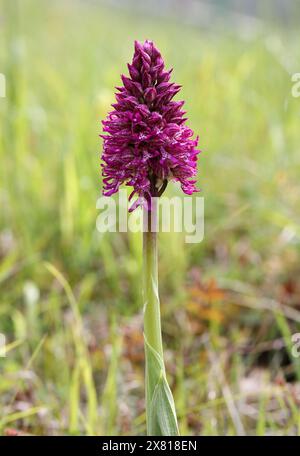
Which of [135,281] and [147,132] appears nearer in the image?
[147,132]

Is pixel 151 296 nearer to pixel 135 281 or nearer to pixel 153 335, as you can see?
pixel 153 335

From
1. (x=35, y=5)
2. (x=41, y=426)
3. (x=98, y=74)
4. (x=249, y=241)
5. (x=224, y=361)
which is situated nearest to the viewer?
(x=41, y=426)

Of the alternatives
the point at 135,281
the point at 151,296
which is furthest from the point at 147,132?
the point at 135,281

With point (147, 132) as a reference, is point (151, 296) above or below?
below
